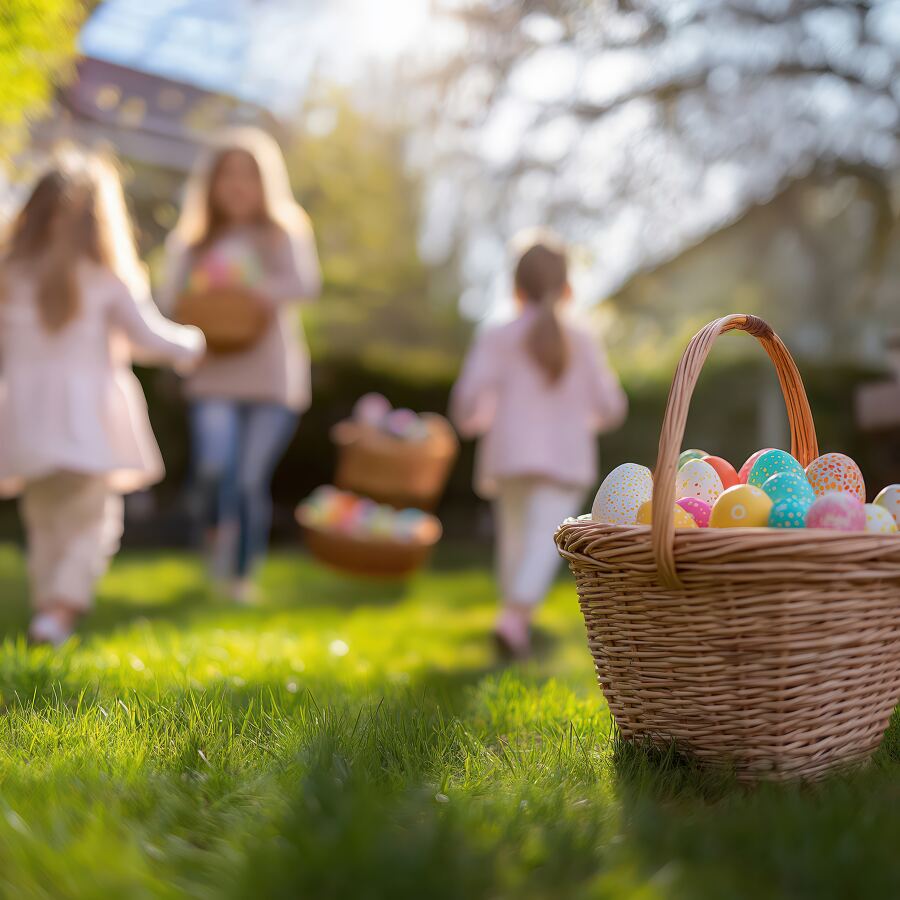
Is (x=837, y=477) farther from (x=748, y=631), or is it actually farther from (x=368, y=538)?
(x=368, y=538)

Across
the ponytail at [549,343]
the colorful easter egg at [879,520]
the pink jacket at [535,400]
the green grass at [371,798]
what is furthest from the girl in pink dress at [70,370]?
the colorful easter egg at [879,520]

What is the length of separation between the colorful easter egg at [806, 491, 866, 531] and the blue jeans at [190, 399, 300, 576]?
3.50 meters

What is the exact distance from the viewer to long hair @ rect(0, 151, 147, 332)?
11.9 ft

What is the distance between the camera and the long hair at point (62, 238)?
11.9 ft

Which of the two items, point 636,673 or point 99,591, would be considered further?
point 99,591

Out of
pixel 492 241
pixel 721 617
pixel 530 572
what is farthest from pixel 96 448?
pixel 492 241

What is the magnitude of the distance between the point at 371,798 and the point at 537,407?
3201 millimetres

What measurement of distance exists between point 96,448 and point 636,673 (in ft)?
7.64

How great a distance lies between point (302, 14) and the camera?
11.4 meters

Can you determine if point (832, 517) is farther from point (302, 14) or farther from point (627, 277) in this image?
point (302, 14)

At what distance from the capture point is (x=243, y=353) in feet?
16.2

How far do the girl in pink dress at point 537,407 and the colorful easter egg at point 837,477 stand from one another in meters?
2.24

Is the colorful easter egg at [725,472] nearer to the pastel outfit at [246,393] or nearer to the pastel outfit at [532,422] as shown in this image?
→ the pastel outfit at [532,422]

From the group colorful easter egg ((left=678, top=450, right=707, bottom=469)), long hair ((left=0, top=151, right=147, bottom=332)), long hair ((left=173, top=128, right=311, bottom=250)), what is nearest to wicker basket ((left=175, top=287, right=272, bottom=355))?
long hair ((left=173, top=128, right=311, bottom=250))
